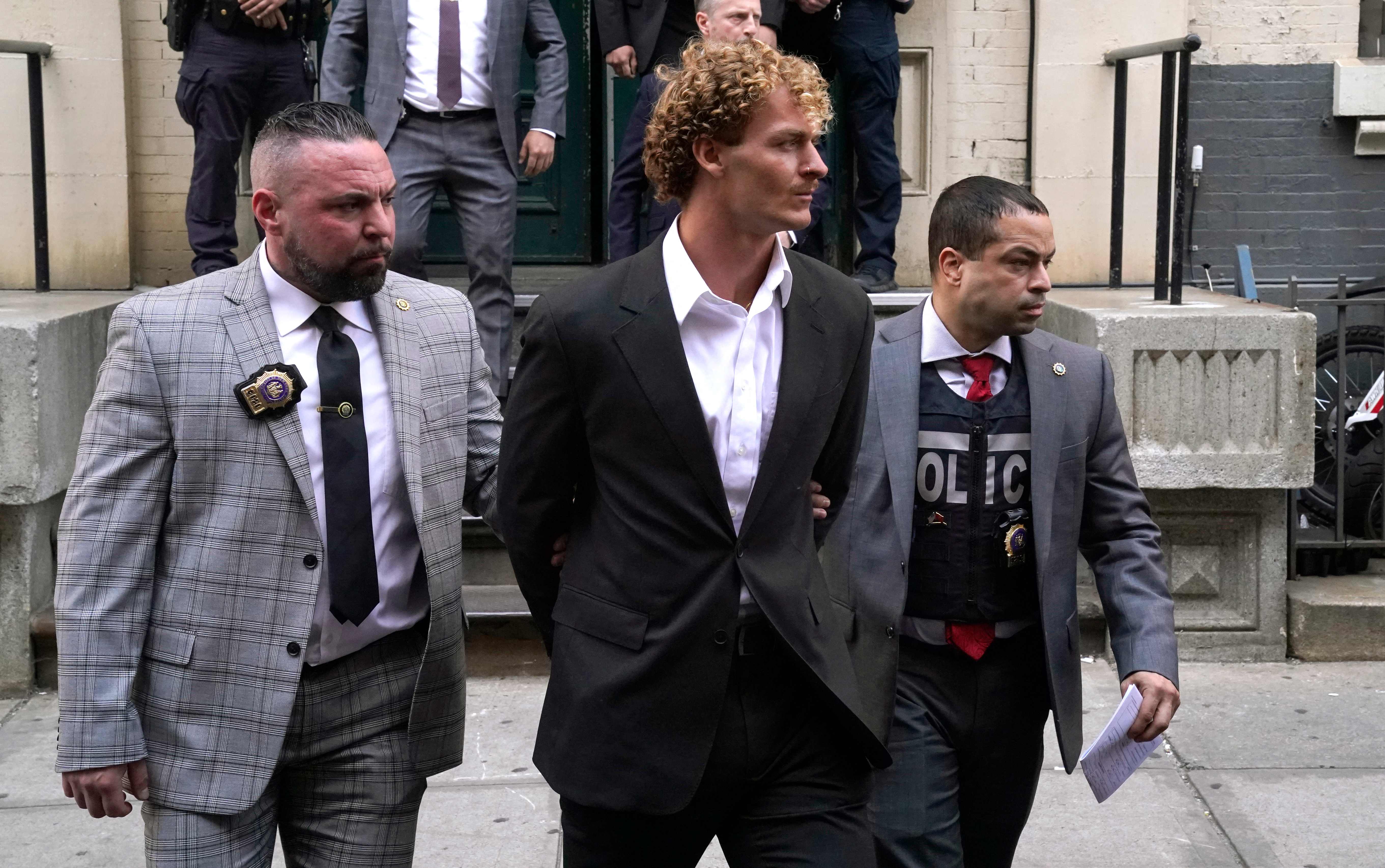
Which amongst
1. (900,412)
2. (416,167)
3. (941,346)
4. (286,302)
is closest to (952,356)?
(941,346)

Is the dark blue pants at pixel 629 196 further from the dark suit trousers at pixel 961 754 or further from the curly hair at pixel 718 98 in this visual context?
the curly hair at pixel 718 98

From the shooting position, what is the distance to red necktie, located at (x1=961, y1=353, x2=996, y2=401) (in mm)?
3566

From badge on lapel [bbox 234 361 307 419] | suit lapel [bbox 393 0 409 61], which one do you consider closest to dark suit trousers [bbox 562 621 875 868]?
badge on lapel [bbox 234 361 307 419]

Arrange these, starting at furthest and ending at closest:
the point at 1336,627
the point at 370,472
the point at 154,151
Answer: the point at 154,151
the point at 1336,627
the point at 370,472

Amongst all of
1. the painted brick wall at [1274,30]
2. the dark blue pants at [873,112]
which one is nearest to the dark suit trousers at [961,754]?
the dark blue pants at [873,112]

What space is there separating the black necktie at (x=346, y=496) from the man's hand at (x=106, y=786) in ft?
1.49

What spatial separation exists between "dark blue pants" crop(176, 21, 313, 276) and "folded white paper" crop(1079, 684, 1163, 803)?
469 cm

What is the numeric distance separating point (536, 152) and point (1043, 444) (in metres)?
3.68

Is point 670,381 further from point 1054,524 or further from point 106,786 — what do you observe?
point 106,786

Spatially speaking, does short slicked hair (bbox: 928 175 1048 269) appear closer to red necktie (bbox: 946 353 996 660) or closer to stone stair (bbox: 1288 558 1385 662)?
red necktie (bbox: 946 353 996 660)

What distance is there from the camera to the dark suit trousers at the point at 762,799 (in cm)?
281

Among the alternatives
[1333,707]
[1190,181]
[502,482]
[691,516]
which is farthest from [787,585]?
[1190,181]

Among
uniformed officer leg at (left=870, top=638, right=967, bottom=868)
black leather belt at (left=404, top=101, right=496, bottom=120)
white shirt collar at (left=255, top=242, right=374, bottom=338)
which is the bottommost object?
uniformed officer leg at (left=870, top=638, right=967, bottom=868)

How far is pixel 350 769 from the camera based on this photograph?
123 inches
